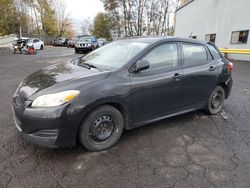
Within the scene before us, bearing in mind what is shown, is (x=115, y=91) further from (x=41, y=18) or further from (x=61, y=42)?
(x=41, y=18)

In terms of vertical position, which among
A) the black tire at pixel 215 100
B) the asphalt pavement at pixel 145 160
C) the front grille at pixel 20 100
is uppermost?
the front grille at pixel 20 100

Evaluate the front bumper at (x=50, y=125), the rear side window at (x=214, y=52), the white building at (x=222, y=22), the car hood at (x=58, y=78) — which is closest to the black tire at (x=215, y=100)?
the rear side window at (x=214, y=52)

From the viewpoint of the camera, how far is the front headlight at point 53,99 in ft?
8.10

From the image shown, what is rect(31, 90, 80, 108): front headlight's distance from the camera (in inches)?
97.2

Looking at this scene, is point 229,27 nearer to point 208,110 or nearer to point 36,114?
A: point 208,110

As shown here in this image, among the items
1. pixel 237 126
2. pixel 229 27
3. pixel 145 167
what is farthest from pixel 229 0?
pixel 145 167

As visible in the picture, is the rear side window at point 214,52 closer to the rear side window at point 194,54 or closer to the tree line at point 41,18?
the rear side window at point 194,54

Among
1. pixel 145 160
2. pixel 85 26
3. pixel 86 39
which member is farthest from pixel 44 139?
pixel 85 26

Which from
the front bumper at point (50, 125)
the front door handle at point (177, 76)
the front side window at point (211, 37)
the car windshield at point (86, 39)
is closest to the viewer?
the front bumper at point (50, 125)

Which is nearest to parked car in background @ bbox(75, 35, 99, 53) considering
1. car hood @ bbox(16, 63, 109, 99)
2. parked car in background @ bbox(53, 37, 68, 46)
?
car hood @ bbox(16, 63, 109, 99)

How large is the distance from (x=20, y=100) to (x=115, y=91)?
4.17ft

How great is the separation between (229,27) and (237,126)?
45.6 ft

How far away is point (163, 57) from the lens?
3393mm

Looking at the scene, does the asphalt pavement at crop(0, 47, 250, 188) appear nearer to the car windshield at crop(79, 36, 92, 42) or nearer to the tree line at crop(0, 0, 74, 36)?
the car windshield at crop(79, 36, 92, 42)
